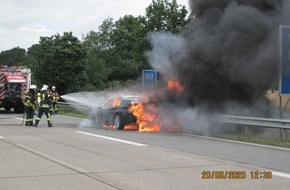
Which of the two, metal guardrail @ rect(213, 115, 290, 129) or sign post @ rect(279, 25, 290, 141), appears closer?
metal guardrail @ rect(213, 115, 290, 129)

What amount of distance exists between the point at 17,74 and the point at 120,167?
22.4 m

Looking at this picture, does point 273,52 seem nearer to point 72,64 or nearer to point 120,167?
point 120,167

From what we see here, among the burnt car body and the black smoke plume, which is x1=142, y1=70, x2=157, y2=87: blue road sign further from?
the burnt car body

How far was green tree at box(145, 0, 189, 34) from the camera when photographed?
1479 inches

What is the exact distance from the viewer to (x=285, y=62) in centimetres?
1455

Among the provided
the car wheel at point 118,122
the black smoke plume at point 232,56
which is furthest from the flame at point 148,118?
the black smoke plume at point 232,56

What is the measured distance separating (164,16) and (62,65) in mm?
9634

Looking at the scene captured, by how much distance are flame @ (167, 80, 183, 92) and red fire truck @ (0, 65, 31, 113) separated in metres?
14.3

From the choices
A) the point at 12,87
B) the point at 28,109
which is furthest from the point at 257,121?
the point at 12,87

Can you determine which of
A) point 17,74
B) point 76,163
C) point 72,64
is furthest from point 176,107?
point 72,64

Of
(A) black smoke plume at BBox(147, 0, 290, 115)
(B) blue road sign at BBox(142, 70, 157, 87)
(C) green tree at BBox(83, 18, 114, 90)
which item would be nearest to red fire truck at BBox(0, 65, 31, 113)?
(B) blue road sign at BBox(142, 70, 157, 87)

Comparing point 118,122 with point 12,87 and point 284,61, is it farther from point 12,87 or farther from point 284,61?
point 12,87

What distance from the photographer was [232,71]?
56.0ft

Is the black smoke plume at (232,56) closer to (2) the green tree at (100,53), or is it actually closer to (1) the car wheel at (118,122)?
(1) the car wheel at (118,122)
